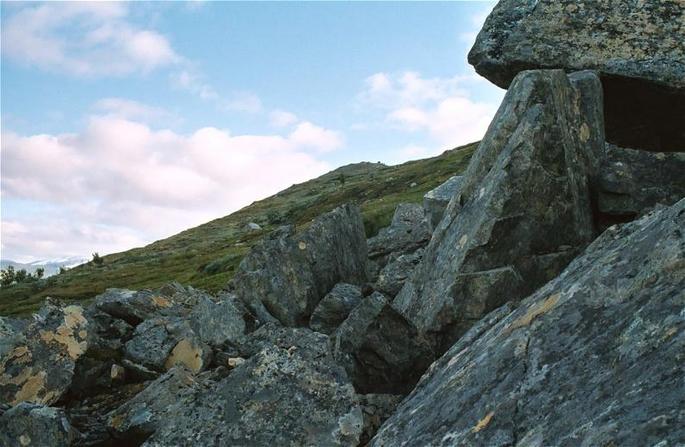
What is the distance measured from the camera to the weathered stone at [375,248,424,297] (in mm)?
17844

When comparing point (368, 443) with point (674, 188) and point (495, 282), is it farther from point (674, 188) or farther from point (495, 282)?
point (674, 188)

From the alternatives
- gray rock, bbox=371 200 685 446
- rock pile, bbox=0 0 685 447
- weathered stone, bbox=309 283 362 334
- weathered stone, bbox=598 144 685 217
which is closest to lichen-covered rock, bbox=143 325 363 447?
rock pile, bbox=0 0 685 447

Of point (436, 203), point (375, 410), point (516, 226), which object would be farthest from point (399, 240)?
point (375, 410)

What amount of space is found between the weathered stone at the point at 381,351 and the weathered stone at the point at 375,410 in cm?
69

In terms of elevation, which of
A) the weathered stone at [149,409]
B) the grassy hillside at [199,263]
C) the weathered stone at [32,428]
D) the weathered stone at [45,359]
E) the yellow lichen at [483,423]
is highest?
the grassy hillside at [199,263]

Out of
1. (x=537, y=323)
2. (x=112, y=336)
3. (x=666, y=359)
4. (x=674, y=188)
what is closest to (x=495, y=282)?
(x=537, y=323)

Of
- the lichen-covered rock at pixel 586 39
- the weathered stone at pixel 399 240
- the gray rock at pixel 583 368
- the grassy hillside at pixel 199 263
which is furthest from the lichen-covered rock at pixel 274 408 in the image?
the grassy hillside at pixel 199 263

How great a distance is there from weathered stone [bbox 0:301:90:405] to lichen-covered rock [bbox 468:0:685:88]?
1417 cm

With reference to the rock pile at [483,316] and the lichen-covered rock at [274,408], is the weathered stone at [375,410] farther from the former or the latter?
the lichen-covered rock at [274,408]

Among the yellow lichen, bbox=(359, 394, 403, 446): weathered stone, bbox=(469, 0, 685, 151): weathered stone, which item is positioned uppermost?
bbox=(469, 0, 685, 151): weathered stone

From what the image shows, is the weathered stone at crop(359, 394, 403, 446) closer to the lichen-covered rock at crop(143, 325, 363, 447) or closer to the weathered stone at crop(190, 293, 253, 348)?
the lichen-covered rock at crop(143, 325, 363, 447)

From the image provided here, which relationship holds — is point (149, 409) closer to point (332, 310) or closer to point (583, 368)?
point (583, 368)

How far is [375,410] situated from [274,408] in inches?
69.7

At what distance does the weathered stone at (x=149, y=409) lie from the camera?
1034 cm
